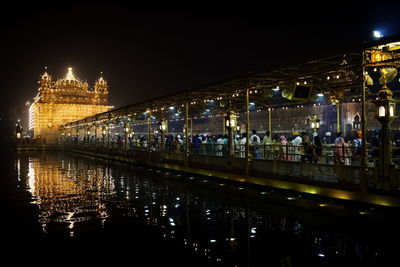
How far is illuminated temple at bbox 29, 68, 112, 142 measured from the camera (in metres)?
78.5

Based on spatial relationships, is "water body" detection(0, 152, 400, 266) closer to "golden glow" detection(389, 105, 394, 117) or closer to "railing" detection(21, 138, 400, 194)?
"railing" detection(21, 138, 400, 194)

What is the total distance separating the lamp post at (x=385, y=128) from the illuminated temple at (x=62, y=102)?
2966 inches

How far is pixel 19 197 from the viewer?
42.1ft

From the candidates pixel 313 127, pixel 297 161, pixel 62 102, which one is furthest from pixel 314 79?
pixel 62 102

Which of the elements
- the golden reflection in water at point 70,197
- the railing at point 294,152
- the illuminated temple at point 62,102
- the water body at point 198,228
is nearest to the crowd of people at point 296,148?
the railing at point 294,152

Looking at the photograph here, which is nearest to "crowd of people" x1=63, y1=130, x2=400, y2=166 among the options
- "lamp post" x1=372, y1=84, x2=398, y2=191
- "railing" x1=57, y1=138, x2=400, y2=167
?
"railing" x1=57, y1=138, x2=400, y2=167

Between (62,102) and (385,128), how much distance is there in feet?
268

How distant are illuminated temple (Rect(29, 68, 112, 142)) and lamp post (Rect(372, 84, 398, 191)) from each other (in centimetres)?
7533

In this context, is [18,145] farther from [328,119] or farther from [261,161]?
[261,161]

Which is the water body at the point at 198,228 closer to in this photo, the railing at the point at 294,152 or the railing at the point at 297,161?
the railing at the point at 297,161

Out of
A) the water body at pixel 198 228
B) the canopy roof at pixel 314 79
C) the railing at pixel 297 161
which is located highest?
the canopy roof at pixel 314 79

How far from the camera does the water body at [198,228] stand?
6.25 meters

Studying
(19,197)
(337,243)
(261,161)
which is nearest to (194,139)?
(261,161)

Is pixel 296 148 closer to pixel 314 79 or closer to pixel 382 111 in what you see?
pixel 314 79
